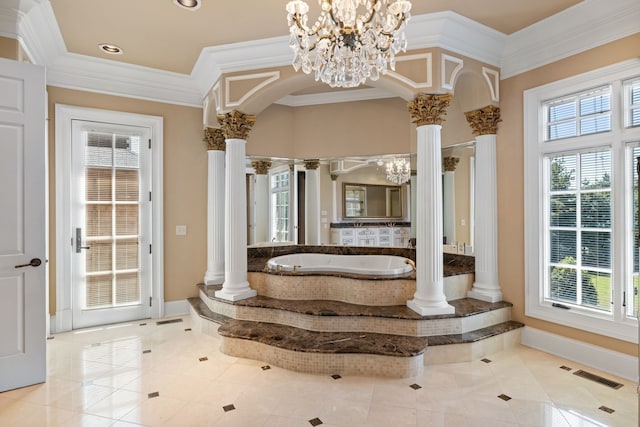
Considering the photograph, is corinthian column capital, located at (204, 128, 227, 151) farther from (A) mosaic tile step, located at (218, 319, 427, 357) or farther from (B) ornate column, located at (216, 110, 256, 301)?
(A) mosaic tile step, located at (218, 319, 427, 357)

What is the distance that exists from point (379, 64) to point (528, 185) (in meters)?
2.27

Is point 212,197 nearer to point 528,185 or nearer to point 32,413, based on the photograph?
point 32,413

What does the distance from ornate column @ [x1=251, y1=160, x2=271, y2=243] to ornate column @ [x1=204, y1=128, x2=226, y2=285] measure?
70cm

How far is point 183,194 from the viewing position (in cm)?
467

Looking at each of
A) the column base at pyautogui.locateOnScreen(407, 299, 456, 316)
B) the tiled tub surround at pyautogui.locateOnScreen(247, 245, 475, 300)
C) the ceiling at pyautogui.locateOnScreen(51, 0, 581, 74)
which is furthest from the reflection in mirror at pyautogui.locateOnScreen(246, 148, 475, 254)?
the ceiling at pyautogui.locateOnScreen(51, 0, 581, 74)

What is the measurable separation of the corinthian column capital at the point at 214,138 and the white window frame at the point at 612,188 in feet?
12.0

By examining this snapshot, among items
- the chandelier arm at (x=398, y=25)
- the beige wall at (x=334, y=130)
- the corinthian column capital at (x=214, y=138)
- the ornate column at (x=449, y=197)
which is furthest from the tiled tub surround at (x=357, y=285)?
the chandelier arm at (x=398, y=25)

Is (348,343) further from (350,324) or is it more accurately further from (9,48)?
(9,48)

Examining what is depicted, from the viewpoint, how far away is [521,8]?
3.04 m

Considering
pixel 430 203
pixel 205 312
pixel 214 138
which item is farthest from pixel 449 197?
pixel 205 312

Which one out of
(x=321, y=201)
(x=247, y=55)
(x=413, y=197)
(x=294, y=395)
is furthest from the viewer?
(x=321, y=201)

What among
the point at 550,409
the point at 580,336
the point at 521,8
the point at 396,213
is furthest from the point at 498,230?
the point at 521,8

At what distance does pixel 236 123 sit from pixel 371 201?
2.36 m

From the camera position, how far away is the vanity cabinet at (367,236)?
5148 mm
